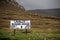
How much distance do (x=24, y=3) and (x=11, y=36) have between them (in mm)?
696

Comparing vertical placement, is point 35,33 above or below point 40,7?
below

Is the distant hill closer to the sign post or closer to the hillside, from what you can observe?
the hillside

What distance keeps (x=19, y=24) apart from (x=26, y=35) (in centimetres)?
26

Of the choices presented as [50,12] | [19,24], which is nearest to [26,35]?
[19,24]

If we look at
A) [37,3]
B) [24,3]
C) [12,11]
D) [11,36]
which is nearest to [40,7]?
[37,3]

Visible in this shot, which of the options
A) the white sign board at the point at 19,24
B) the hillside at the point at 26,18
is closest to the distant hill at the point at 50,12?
the hillside at the point at 26,18

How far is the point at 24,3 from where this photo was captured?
11.0 feet

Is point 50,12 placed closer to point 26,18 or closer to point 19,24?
point 26,18

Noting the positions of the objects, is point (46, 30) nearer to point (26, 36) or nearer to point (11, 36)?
point (26, 36)

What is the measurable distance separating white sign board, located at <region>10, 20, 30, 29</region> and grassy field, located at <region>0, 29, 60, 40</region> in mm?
99

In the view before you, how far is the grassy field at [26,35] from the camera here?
3.26 meters

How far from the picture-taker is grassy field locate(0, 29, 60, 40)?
326 centimetres

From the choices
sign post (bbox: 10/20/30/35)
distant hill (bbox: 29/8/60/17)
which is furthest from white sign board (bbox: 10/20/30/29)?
distant hill (bbox: 29/8/60/17)

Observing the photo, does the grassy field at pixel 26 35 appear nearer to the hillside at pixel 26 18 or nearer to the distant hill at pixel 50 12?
the hillside at pixel 26 18
